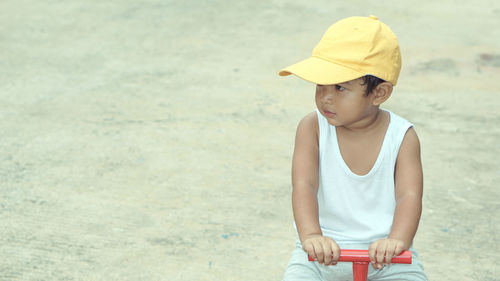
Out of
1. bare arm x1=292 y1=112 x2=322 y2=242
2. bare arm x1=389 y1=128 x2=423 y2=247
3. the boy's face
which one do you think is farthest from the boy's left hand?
the boy's face

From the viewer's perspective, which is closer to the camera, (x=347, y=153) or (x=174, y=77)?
(x=347, y=153)

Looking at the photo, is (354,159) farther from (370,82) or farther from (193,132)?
(193,132)

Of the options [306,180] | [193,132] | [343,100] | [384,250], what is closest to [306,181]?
[306,180]

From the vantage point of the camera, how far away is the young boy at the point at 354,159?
1.81 meters

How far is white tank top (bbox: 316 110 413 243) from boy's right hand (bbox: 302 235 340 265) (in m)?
0.23

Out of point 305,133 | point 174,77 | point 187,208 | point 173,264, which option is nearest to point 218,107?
point 174,77

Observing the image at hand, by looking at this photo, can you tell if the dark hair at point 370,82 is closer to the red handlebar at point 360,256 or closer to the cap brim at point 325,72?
the cap brim at point 325,72

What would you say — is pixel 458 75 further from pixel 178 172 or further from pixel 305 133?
pixel 305 133

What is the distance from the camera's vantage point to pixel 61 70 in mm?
4430

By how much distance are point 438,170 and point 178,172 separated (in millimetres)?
1201

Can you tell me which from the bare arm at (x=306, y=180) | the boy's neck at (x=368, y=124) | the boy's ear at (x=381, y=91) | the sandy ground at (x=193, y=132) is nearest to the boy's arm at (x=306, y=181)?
the bare arm at (x=306, y=180)

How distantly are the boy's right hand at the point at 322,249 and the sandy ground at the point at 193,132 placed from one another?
32.9 inches

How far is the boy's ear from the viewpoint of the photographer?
1878 millimetres

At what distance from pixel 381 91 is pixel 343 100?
→ 106 mm
